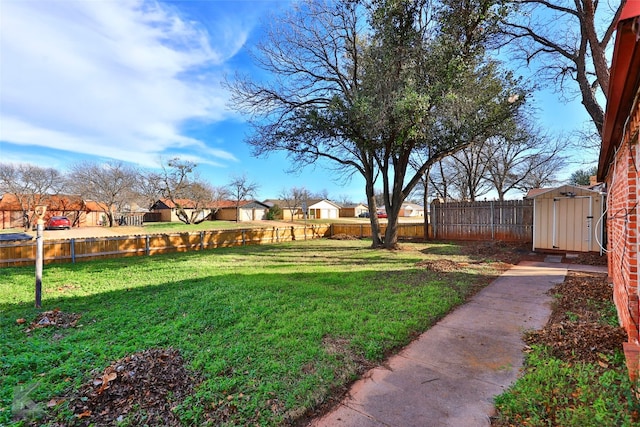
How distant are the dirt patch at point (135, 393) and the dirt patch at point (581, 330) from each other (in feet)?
11.2

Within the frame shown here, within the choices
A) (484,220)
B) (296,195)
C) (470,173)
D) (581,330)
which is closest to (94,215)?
(296,195)

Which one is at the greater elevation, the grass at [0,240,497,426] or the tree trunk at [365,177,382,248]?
the tree trunk at [365,177,382,248]

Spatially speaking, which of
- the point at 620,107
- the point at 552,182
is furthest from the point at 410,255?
the point at 552,182

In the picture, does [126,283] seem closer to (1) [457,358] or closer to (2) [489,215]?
(1) [457,358]

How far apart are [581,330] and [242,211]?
129 ft

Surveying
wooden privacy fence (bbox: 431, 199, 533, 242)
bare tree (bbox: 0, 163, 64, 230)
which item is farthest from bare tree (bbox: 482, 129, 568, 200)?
bare tree (bbox: 0, 163, 64, 230)

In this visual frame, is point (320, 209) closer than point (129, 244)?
No

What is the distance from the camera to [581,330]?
10.1 feet

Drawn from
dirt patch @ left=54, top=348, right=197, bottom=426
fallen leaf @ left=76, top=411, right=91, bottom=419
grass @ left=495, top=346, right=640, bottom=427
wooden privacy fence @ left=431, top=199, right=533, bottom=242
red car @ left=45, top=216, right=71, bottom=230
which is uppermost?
wooden privacy fence @ left=431, top=199, right=533, bottom=242

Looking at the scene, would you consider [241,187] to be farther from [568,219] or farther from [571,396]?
[571,396]

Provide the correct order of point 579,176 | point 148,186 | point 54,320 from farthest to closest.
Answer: point 148,186
point 579,176
point 54,320

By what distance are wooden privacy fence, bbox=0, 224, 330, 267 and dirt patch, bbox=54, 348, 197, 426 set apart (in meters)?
8.54

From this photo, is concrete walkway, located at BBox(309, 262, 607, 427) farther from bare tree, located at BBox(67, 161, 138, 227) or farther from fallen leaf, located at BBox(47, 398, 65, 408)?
bare tree, located at BBox(67, 161, 138, 227)

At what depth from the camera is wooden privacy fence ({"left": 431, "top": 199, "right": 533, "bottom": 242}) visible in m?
11.2
